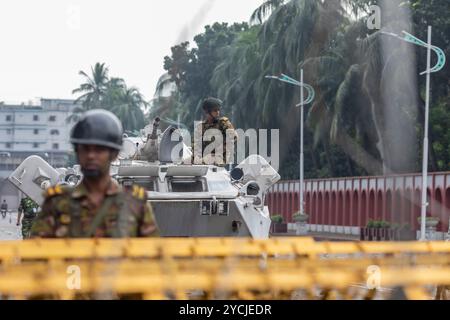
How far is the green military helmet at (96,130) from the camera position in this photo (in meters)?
6.18

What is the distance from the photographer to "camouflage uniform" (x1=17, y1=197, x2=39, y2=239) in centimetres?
2255

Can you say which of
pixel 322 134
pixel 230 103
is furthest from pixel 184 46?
pixel 322 134

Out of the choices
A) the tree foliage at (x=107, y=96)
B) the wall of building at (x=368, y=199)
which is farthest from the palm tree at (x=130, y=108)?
the wall of building at (x=368, y=199)

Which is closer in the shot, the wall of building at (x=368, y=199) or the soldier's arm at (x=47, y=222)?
the soldier's arm at (x=47, y=222)

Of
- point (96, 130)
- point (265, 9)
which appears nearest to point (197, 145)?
point (96, 130)

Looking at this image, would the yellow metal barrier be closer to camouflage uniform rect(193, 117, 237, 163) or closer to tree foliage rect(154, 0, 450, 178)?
camouflage uniform rect(193, 117, 237, 163)

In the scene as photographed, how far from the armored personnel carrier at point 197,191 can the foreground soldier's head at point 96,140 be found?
33.2 ft

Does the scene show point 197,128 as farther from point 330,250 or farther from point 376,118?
point 376,118

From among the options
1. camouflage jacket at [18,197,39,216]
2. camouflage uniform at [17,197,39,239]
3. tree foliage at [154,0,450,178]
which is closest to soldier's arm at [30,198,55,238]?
camouflage uniform at [17,197,39,239]

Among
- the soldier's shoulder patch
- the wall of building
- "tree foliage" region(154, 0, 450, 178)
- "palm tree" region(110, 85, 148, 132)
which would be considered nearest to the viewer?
the soldier's shoulder patch

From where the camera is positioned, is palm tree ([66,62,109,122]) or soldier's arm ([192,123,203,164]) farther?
palm tree ([66,62,109,122])

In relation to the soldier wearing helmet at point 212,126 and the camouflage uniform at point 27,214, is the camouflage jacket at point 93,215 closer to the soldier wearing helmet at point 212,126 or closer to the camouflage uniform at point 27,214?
the soldier wearing helmet at point 212,126

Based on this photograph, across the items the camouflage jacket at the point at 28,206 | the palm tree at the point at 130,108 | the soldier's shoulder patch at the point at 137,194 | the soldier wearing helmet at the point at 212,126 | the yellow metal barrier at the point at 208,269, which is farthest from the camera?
the palm tree at the point at 130,108
